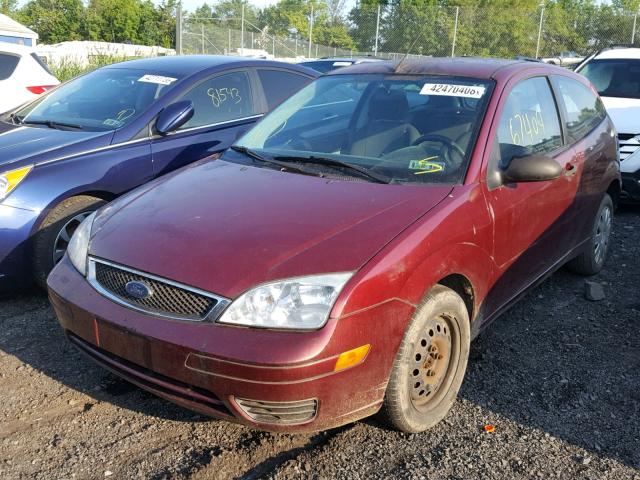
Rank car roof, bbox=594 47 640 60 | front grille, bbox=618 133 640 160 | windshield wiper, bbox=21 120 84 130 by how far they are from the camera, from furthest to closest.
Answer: car roof, bbox=594 47 640 60
front grille, bbox=618 133 640 160
windshield wiper, bbox=21 120 84 130

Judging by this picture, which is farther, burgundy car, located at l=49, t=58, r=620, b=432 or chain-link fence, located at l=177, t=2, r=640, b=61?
chain-link fence, located at l=177, t=2, r=640, b=61

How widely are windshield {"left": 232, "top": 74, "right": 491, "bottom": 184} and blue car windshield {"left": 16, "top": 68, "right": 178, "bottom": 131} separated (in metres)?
1.37

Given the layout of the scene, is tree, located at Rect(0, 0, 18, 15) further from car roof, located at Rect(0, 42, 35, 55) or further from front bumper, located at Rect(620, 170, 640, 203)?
front bumper, located at Rect(620, 170, 640, 203)

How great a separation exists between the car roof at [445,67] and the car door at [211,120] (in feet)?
4.13

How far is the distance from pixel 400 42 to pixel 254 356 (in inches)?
1055

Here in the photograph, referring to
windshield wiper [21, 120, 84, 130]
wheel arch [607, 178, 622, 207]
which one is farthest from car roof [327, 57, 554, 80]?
windshield wiper [21, 120, 84, 130]

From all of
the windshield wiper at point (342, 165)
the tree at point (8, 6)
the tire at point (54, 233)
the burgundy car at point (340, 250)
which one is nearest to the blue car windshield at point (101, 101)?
the tire at point (54, 233)

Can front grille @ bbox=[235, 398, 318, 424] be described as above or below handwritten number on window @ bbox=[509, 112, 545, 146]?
below

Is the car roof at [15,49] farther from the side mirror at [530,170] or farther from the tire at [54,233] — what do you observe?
the side mirror at [530,170]

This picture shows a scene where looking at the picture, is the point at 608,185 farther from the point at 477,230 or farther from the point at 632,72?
the point at 632,72

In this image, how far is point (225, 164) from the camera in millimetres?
3789

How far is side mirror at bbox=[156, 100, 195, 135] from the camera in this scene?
15.9 ft

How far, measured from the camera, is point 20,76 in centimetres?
802

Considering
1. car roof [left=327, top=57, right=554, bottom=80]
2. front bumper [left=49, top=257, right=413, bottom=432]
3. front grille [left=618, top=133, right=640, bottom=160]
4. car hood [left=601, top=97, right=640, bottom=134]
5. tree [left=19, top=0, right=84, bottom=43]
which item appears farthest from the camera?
tree [left=19, top=0, right=84, bottom=43]
